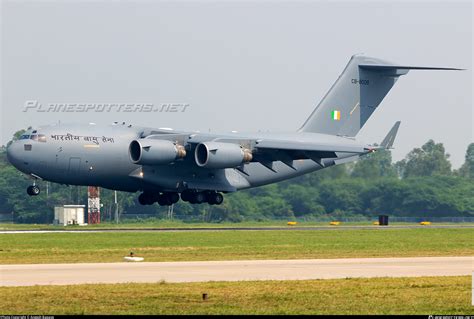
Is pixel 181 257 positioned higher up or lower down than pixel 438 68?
lower down

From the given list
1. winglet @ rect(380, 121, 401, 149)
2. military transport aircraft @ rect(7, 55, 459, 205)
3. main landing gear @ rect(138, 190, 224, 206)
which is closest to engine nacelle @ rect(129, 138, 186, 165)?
military transport aircraft @ rect(7, 55, 459, 205)

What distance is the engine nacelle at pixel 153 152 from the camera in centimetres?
4434

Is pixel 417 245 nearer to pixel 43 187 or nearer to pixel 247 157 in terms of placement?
pixel 247 157

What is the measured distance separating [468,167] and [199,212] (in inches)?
970

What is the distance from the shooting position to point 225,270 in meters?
24.2

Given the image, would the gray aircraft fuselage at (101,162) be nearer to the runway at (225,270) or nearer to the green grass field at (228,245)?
the green grass field at (228,245)

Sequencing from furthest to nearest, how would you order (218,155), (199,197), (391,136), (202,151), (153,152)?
(391,136) < (199,197) < (202,151) < (218,155) < (153,152)

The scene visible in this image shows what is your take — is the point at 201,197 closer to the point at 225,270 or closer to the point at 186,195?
the point at 186,195

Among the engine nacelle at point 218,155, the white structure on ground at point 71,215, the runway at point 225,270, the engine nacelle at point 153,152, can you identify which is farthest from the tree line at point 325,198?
the runway at point 225,270

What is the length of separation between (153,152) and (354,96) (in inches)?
537

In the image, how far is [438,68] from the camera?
53.1 meters

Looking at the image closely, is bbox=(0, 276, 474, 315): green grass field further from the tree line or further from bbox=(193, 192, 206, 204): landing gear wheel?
the tree line

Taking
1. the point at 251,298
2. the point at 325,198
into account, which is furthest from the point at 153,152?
the point at 251,298

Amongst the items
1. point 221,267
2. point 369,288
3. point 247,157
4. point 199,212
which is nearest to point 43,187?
point 199,212
